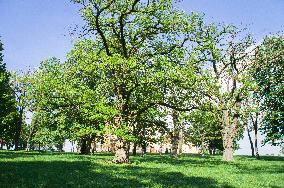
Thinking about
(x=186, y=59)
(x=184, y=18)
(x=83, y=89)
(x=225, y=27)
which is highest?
(x=225, y=27)

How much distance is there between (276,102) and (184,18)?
39.3 m

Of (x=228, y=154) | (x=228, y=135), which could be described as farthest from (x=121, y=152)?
(x=228, y=154)

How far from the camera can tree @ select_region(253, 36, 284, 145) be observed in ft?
209

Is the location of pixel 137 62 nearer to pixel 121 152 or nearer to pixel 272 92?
pixel 121 152

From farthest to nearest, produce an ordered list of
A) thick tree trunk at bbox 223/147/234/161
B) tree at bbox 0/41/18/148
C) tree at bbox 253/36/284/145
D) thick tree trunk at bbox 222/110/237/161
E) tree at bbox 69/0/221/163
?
tree at bbox 0/41/18/148 < tree at bbox 253/36/284/145 < thick tree trunk at bbox 223/147/234/161 < thick tree trunk at bbox 222/110/237/161 < tree at bbox 69/0/221/163

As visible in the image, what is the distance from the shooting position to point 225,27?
57.7 m

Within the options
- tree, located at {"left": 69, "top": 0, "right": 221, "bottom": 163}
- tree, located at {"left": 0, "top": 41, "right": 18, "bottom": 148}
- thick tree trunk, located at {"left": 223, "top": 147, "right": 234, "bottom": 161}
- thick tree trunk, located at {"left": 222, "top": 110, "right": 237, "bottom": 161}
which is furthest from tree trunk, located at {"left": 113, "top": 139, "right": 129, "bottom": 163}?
tree, located at {"left": 0, "top": 41, "right": 18, "bottom": 148}

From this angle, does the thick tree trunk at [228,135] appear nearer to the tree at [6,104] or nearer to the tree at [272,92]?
the tree at [272,92]

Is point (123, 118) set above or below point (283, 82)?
below

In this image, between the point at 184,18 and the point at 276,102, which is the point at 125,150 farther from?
the point at 276,102

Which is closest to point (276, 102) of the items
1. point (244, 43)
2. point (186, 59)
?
point (244, 43)

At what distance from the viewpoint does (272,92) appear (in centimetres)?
6519

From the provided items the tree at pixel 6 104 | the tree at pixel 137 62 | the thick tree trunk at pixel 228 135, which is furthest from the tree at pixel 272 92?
the tree at pixel 6 104

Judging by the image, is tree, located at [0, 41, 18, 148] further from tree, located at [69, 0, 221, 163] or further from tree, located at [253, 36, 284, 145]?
tree, located at [253, 36, 284, 145]
